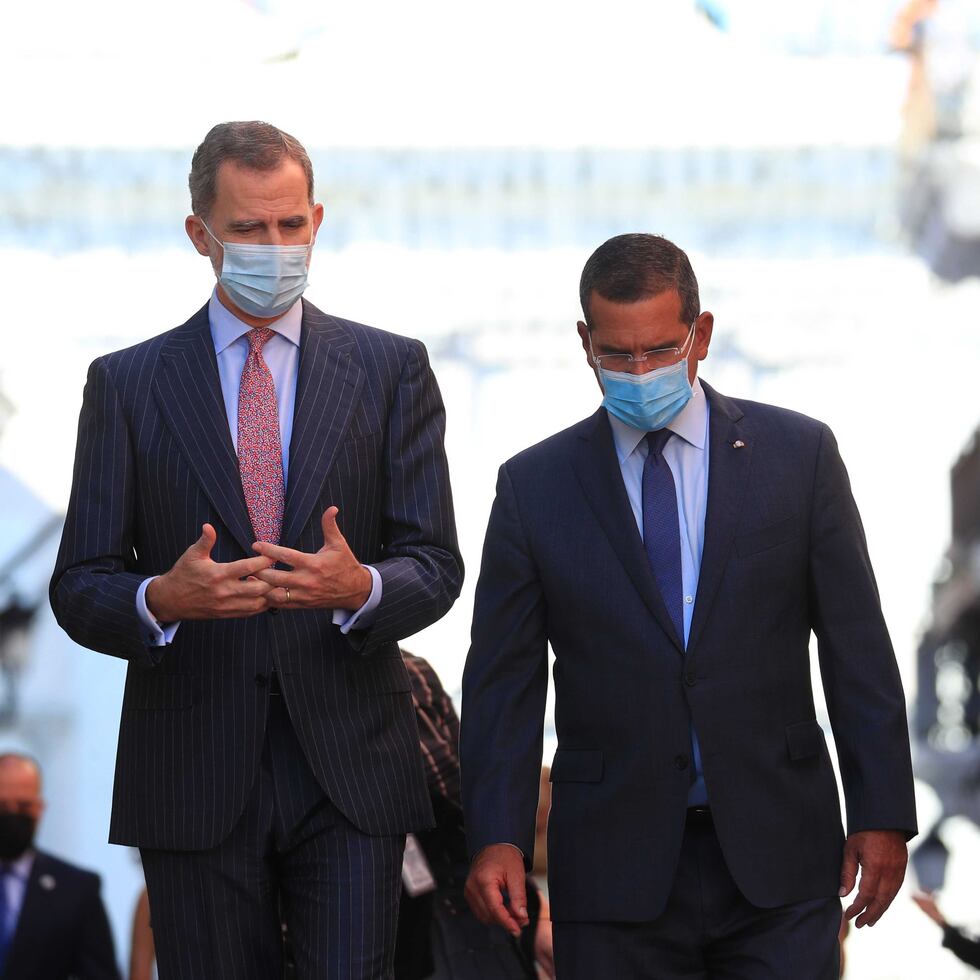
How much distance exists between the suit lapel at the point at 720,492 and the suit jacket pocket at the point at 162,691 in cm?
84

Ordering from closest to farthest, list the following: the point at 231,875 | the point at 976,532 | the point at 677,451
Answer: the point at 231,875 → the point at 677,451 → the point at 976,532

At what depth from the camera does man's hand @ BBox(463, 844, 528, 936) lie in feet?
10.6

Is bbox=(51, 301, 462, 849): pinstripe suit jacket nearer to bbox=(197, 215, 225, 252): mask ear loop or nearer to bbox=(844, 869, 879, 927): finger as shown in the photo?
bbox=(197, 215, 225, 252): mask ear loop

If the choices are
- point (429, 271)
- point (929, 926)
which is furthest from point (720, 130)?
point (929, 926)

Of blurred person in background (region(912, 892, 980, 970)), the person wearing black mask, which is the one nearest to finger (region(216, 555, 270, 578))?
blurred person in background (region(912, 892, 980, 970))

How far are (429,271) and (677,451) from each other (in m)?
4.28

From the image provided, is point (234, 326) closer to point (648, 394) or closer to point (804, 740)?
point (648, 394)

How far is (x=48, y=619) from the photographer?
24.4 ft

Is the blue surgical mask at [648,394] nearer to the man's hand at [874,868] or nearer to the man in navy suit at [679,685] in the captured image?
the man in navy suit at [679,685]

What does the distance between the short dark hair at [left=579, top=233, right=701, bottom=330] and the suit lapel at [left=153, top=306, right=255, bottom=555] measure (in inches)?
25.7

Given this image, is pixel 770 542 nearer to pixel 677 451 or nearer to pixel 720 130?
pixel 677 451

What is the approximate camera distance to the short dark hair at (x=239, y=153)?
127 inches

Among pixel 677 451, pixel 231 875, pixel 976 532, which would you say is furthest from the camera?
pixel 976 532

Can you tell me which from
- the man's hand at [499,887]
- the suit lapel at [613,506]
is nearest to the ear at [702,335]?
the suit lapel at [613,506]
